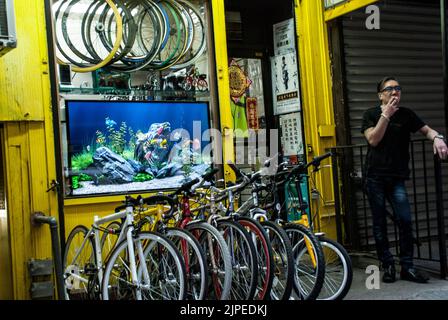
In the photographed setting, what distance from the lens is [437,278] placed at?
16.9 feet

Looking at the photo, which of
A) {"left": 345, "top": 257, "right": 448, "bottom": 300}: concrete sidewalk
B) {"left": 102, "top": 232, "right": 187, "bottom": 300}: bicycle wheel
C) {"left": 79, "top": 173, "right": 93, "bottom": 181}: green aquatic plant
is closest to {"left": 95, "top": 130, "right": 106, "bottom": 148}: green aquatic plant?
{"left": 79, "top": 173, "right": 93, "bottom": 181}: green aquatic plant

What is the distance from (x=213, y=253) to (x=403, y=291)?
77.1 inches

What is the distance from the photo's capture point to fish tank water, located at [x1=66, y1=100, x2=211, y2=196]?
507 centimetres

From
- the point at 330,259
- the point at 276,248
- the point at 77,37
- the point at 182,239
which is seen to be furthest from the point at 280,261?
the point at 77,37

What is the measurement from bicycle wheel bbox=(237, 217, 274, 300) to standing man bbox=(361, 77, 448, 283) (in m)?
1.60

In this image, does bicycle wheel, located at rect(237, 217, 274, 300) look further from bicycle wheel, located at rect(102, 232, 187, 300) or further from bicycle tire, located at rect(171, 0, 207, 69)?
bicycle tire, located at rect(171, 0, 207, 69)

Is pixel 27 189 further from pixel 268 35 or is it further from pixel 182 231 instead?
pixel 268 35

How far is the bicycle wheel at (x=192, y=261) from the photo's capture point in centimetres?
384

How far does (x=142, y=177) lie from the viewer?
539 centimetres

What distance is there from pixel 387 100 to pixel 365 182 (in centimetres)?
93

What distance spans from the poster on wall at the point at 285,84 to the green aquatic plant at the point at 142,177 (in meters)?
2.15

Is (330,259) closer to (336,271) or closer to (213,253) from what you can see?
(336,271)

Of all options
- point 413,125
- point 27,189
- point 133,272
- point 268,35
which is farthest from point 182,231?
point 268,35

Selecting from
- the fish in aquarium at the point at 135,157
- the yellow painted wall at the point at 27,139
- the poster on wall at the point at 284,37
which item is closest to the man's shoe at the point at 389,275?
the fish in aquarium at the point at 135,157
